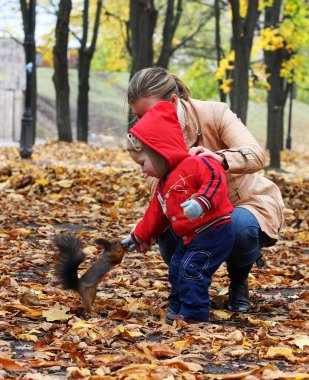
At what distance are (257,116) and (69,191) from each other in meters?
48.9

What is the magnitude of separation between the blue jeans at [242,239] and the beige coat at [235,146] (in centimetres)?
6

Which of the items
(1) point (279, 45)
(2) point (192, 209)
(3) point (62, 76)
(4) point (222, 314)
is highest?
(2) point (192, 209)

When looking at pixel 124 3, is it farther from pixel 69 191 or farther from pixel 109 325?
pixel 109 325

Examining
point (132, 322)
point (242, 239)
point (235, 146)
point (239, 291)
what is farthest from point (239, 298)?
point (235, 146)

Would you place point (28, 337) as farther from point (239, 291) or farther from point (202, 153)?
point (239, 291)

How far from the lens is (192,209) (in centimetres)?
441

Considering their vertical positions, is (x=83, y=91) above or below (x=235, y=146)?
below

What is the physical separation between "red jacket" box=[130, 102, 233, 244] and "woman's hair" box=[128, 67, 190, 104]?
0.21 metres

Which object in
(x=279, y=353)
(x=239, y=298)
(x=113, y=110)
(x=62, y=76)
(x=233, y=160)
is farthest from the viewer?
(x=113, y=110)

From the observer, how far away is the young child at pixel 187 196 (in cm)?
458

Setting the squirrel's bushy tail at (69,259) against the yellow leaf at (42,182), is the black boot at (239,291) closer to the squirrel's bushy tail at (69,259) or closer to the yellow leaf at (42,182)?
the squirrel's bushy tail at (69,259)

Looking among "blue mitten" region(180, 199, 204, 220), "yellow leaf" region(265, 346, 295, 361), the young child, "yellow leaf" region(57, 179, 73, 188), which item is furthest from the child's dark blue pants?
"yellow leaf" region(57, 179, 73, 188)

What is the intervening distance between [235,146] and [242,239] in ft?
1.83

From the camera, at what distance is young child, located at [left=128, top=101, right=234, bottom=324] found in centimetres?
458
